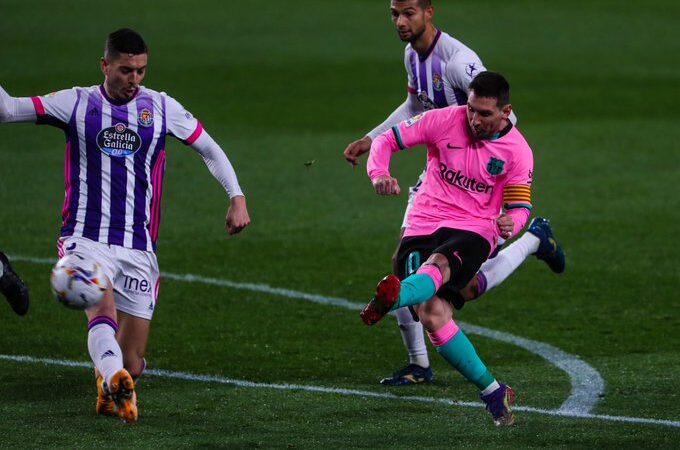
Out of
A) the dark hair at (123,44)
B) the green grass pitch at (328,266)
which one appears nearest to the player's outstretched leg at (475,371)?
the green grass pitch at (328,266)

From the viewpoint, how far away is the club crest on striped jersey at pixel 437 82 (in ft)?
27.3

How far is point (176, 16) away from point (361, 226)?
20502 millimetres

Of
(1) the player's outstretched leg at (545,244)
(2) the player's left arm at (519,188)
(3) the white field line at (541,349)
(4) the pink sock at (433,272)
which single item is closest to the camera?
(4) the pink sock at (433,272)

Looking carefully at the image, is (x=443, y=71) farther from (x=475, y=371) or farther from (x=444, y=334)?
(x=475, y=371)

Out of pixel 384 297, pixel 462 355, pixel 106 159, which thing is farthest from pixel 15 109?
pixel 462 355

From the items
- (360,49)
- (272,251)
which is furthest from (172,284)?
(360,49)

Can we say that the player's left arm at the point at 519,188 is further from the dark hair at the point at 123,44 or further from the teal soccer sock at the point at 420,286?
the dark hair at the point at 123,44

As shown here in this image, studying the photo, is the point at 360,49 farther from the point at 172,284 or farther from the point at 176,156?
the point at 172,284

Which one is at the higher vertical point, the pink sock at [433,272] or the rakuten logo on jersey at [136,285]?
the pink sock at [433,272]

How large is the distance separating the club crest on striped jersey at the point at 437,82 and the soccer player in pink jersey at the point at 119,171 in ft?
5.74

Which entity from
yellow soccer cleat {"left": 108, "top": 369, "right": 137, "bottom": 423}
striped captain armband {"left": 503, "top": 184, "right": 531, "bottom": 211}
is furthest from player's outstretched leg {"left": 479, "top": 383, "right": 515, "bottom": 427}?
yellow soccer cleat {"left": 108, "top": 369, "right": 137, "bottom": 423}

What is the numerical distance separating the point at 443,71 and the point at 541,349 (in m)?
2.02

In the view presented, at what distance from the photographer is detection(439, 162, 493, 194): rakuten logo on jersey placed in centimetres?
734

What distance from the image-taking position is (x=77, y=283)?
255 inches
